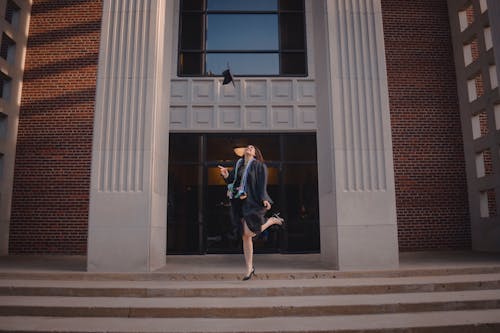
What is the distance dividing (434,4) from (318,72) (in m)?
6.19

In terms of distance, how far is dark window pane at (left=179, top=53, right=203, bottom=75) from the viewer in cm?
1090

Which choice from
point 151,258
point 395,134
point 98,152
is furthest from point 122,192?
point 395,134

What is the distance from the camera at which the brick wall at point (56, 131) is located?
977 cm

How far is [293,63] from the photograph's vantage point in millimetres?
11062

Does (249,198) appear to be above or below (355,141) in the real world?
below

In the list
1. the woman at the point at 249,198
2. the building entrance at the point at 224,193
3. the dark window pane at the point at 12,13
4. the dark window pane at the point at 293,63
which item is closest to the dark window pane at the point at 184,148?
the building entrance at the point at 224,193

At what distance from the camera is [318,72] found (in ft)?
23.7

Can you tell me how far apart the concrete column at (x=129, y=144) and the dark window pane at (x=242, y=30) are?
175 inches

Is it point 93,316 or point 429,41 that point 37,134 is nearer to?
point 93,316

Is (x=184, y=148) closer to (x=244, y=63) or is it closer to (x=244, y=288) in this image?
(x=244, y=63)

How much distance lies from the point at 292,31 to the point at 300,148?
3610 millimetres

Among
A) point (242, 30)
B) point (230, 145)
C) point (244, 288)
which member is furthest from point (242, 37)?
point (244, 288)

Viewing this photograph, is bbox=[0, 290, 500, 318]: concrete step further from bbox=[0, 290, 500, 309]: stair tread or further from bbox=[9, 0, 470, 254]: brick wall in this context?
bbox=[9, 0, 470, 254]: brick wall

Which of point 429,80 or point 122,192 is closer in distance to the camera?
point 122,192
